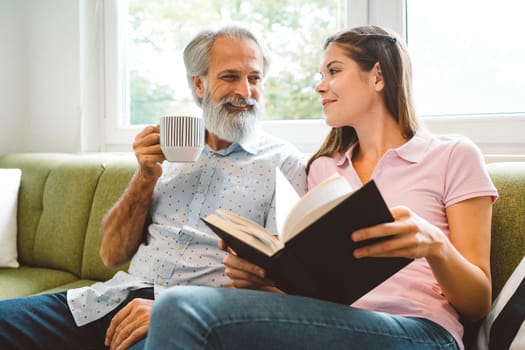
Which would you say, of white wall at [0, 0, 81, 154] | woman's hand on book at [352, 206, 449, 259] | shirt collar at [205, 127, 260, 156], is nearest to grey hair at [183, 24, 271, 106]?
shirt collar at [205, 127, 260, 156]

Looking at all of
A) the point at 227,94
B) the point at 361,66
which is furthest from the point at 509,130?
the point at 227,94

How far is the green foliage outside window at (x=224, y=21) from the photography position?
2.06m

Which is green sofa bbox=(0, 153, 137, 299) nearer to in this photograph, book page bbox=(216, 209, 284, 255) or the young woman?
the young woman

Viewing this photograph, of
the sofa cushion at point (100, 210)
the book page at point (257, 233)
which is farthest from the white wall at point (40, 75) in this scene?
the book page at point (257, 233)

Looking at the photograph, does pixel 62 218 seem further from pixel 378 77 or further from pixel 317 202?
pixel 317 202

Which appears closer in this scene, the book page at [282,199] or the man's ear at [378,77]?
the book page at [282,199]

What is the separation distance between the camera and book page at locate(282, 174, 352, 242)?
71 centimetres

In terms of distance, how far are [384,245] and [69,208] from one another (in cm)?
147

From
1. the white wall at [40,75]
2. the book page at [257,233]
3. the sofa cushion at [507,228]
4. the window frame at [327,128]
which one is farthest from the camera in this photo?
the white wall at [40,75]

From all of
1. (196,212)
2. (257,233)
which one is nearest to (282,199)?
(257,233)

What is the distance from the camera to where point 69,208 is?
1.90 meters

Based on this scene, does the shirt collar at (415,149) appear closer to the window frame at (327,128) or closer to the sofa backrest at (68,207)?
the window frame at (327,128)

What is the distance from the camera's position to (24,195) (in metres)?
2.02

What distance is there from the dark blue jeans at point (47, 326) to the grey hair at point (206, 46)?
683 mm
